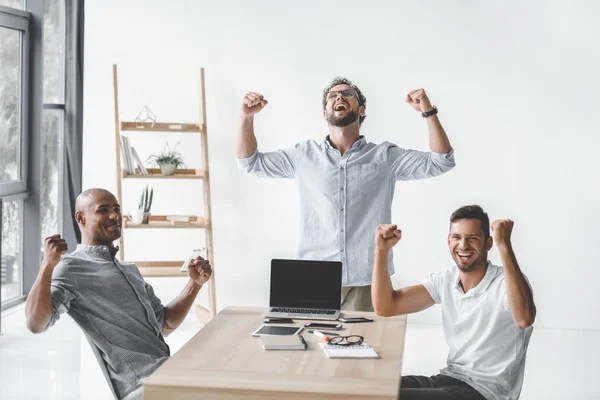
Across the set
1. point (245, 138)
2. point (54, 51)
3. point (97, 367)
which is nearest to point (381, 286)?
point (245, 138)

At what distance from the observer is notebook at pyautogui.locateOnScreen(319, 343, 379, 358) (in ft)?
7.32

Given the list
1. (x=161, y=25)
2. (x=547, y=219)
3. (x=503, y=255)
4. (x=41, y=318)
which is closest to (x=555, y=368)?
(x=547, y=219)

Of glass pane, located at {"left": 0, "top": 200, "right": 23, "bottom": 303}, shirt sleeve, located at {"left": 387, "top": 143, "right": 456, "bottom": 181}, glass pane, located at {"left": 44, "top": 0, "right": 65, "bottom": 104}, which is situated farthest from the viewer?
glass pane, located at {"left": 44, "top": 0, "right": 65, "bottom": 104}

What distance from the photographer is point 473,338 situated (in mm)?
2488

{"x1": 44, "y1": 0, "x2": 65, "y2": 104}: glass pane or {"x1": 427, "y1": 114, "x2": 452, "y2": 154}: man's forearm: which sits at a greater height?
{"x1": 44, "y1": 0, "x2": 65, "y2": 104}: glass pane

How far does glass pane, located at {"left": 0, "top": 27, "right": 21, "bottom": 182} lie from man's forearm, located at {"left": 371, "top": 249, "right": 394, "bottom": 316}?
3.65m

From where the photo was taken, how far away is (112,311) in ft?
8.51

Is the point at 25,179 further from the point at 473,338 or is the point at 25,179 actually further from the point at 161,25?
the point at 473,338

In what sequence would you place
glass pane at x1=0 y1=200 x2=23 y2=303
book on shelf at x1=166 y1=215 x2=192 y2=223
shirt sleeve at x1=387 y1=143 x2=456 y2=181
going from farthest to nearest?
glass pane at x1=0 y1=200 x2=23 y2=303 < book on shelf at x1=166 y1=215 x2=192 y2=223 < shirt sleeve at x1=387 y1=143 x2=456 y2=181

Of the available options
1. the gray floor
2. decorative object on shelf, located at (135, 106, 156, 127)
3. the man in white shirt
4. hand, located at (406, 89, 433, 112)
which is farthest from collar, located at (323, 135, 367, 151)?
decorative object on shelf, located at (135, 106, 156, 127)

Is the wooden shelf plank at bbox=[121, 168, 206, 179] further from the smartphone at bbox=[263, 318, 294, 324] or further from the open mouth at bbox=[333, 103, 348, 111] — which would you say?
the smartphone at bbox=[263, 318, 294, 324]

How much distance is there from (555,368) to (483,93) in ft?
6.23

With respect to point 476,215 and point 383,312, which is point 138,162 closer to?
point 383,312

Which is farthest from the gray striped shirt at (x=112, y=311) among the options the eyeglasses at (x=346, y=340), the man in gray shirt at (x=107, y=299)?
the eyeglasses at (x=346, y=340)
